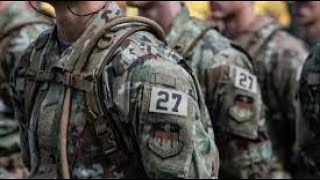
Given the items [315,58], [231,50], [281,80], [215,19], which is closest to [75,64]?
[315,58]

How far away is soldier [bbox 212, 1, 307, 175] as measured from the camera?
20.6 feet

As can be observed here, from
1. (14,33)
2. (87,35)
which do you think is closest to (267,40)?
(14,33)

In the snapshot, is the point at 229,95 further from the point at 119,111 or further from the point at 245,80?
the point at 119,111

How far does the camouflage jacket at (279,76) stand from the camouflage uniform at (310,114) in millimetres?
1398

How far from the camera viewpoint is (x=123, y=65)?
10.2 ft

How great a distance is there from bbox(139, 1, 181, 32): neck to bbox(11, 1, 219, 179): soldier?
7.39 feet

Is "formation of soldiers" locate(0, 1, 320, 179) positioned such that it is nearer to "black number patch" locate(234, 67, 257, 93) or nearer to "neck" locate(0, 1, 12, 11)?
"black number patch" locate(234, 67, 257, 93)

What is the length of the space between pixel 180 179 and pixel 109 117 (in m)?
0.30

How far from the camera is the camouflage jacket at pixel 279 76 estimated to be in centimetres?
629

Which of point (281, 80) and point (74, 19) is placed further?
point (281, 80)

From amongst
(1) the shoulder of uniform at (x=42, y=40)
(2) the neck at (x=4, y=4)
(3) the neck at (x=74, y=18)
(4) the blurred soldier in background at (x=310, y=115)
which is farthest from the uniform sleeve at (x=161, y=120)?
(2) the neck at (x=4, y=4)

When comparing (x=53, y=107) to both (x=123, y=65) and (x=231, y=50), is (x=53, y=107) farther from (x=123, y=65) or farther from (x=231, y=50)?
(x=231, y=50)

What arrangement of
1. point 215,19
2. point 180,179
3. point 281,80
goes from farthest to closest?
point 215,19
point 281,80
point 180,179

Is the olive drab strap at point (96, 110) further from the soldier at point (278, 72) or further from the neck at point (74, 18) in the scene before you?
the soldier at point (278, 72)
